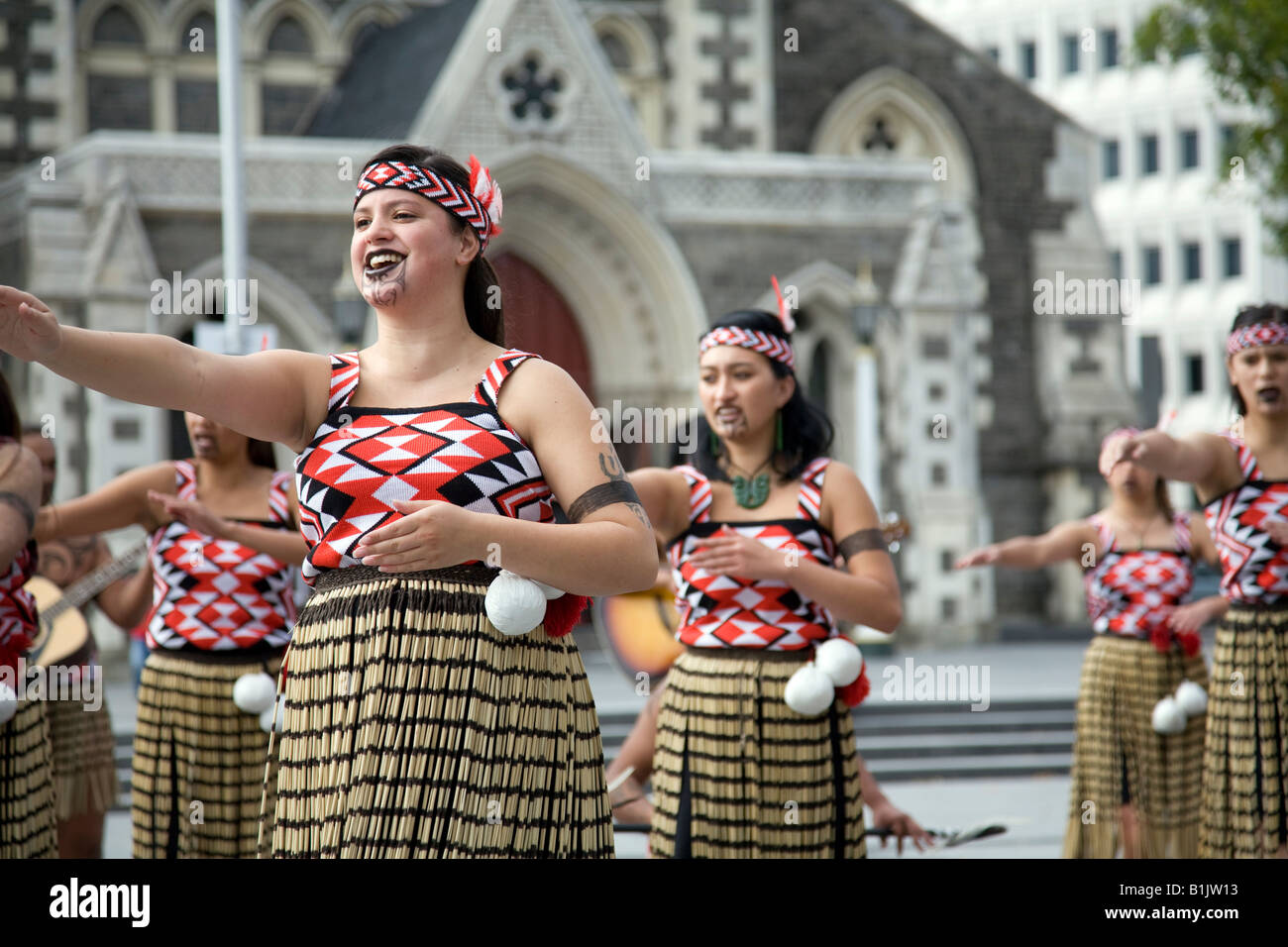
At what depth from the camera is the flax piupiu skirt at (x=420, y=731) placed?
2.62 m

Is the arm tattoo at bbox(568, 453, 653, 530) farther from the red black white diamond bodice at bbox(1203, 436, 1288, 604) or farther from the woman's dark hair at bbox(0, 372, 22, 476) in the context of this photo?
the red black white diamond bodice at bbox(1203, 436, 1288, 604)

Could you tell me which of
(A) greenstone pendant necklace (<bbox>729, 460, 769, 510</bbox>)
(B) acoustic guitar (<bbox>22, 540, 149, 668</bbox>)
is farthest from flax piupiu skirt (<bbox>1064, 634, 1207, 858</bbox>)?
(B) acoustic guitar (<bbox>22, 540, 149, 668</bbox>)

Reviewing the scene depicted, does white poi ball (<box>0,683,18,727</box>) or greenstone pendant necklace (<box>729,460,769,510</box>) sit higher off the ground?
greenstone pendant necklace (<box>729,460,769,510</box>)

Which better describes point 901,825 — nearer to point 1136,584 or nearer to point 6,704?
point 6,704

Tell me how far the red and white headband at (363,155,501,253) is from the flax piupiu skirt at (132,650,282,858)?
119 inches

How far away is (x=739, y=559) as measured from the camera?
3.96m

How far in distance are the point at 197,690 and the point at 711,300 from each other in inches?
514

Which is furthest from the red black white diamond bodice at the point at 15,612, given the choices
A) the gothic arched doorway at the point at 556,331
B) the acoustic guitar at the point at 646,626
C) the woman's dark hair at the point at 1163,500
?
the gothic arched doorway at the point at 556,331

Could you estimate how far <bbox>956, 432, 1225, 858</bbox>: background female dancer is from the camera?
7027 millimetres

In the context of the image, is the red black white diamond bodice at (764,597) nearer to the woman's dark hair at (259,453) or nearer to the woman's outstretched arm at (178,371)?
the woman's outstretched arm at (178,371)

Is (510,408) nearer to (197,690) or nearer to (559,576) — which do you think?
(559,576)

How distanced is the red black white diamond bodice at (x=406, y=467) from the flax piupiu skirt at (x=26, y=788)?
1.54 metres

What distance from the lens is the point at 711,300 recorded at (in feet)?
59.0
